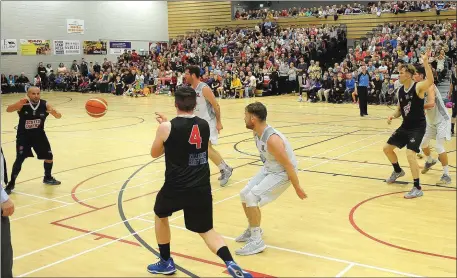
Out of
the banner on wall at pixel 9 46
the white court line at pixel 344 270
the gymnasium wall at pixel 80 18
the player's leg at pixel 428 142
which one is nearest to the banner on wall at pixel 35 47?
the gymnasium wall at pixel 80 18

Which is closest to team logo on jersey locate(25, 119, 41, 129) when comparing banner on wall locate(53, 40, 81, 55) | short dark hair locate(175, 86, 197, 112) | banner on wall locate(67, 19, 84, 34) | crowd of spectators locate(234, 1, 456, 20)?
short dark hair locate(175, 86, 197, 112)

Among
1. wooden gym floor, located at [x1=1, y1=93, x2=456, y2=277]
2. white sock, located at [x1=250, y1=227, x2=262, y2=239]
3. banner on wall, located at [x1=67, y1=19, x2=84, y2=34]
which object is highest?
banner on wall, located at [x1=67, y1=19, x2=84, y2=34]

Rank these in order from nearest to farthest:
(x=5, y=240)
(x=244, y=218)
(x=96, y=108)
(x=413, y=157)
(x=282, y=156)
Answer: (x=5, y=240), (x=282, y=156), (x=244, y=218), (x=413, y=157), (x=96, y=108)

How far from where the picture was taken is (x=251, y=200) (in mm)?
5070

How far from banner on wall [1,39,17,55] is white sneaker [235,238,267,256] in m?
29.3

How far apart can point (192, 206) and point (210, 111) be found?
3.86 m

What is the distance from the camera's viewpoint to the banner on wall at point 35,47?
3158 cm

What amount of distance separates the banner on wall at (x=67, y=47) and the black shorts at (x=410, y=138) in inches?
1163

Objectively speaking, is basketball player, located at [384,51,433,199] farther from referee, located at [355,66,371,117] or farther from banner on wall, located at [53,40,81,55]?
banner on wall, located at [53,40,81,55]

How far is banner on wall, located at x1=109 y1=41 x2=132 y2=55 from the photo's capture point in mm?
35281

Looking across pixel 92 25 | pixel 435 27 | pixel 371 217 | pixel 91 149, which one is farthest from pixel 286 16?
pixel 371 217

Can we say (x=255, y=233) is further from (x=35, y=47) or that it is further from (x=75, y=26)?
(x=75, y=26)

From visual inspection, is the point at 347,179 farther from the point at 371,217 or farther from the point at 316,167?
the point at 371,217

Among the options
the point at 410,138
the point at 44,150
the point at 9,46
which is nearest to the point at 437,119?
the point at 410,138
